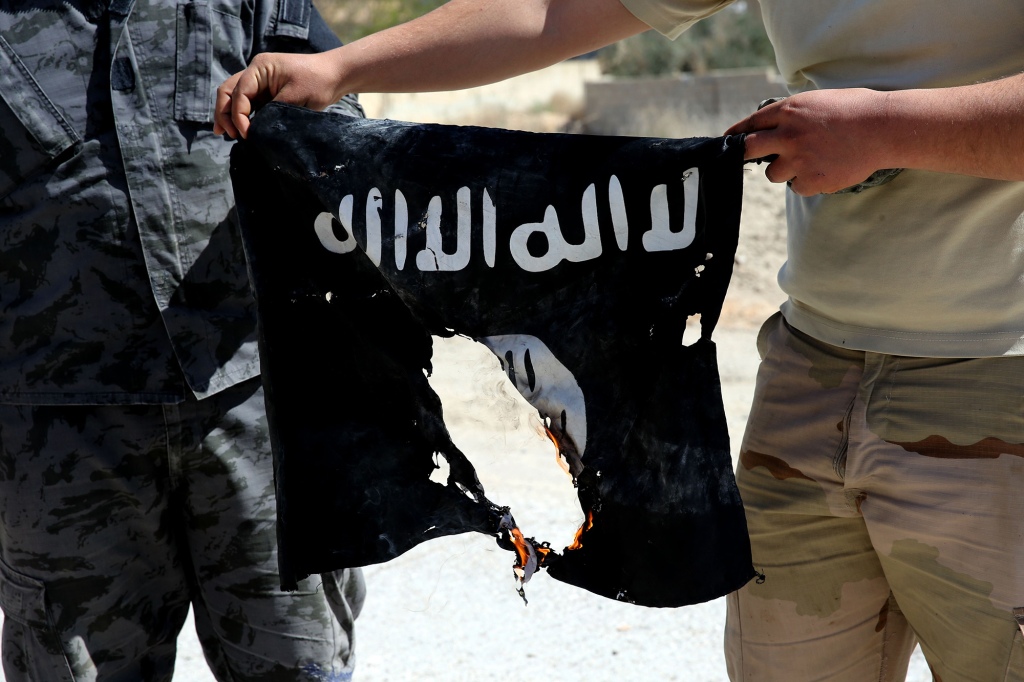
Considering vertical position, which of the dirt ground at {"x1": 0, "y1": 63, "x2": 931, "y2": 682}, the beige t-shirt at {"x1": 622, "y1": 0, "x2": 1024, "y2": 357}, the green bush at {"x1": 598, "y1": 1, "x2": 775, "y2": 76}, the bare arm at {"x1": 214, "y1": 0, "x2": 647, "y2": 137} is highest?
the green bush at {"x1": 598, "y1": 1, "x2": 775, "y2": 76}

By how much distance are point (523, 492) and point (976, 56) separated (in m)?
3.27

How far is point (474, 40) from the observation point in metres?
1.87

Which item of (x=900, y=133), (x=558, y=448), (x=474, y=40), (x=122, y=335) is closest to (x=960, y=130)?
(x=900, y=133)

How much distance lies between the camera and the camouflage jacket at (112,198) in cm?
197

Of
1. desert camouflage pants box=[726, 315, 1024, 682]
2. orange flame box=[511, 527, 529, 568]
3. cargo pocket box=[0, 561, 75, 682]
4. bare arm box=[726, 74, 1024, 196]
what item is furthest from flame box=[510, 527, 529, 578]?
cargo pocket box=[0, 561, 75, 682]

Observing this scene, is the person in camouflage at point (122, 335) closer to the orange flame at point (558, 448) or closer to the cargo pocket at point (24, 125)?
the cargo pocket at point (24, 125)

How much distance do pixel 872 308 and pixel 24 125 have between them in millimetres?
1692

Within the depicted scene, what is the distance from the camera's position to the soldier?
1409mm

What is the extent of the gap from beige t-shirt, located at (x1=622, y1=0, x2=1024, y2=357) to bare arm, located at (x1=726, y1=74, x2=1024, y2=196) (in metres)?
0.16

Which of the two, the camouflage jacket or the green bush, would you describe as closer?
the camouflage jacket

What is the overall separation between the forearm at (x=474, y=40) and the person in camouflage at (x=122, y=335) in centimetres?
34

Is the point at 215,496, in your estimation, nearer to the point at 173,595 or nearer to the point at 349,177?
the point at 173,595

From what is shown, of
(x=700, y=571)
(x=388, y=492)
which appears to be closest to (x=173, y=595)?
(x=388, y=492)

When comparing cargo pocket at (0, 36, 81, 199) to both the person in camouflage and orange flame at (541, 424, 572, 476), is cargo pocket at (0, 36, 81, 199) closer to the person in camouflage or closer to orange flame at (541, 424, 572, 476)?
the person in camouflage
